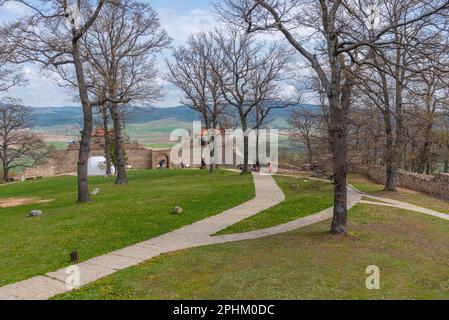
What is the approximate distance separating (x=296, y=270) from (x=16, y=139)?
4687 centimetres

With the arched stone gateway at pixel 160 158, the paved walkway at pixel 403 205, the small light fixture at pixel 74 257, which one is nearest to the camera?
the small light fixture at pixel 74 257

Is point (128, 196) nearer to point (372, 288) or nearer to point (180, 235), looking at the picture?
point (180, 235)

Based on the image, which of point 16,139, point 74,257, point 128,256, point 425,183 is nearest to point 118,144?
point 128,256

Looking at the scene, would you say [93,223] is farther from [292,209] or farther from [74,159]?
[74,159]

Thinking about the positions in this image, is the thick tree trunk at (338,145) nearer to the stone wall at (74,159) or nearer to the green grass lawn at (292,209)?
the green grass lawn at (292,209)

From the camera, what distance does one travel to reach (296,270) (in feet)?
28.3

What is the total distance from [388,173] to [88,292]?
18114mm

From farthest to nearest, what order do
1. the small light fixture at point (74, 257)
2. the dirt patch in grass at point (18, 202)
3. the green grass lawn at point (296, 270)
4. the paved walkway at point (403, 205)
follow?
the dirt patch in grass at point (18, 202) < the paved walkway at point (403, 205) < the small light fixture at point (74, 257) < the green grass lawn at point (296, 270)

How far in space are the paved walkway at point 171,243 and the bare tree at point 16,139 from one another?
37.3 meters

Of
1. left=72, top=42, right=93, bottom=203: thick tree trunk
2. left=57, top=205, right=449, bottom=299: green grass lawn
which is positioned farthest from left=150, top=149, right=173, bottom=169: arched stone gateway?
left=57, top=205, right=449, bottom=299: green grass lawn

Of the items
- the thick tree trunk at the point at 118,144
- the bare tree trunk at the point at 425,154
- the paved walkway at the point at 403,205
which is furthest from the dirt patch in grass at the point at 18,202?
the bare tree trunk at the point at 425,154

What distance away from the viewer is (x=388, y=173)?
70.7ft

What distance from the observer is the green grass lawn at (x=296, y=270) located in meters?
7.47
